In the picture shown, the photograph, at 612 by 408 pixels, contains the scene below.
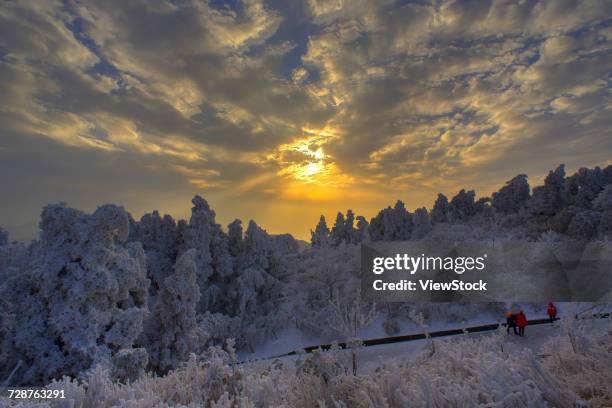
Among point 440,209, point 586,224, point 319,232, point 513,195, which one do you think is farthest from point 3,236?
point 513,195

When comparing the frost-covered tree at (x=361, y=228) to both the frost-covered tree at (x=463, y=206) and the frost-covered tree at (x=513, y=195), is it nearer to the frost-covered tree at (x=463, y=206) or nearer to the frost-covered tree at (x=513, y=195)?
the frost-covered tree at (x=463, y=206)

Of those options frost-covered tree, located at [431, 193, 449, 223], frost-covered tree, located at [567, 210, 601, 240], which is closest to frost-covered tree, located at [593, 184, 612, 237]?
frost-covered tree, located at [567, 210, 601, 240]

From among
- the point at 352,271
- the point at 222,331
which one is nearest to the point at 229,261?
the point at 222,331

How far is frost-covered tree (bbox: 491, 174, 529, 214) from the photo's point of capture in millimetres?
59906

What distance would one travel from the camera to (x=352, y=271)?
3659 cm

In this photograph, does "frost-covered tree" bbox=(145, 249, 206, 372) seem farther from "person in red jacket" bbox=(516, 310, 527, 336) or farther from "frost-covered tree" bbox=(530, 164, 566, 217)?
"frost-covered tree" bbox=(530, 164, 566, 217)

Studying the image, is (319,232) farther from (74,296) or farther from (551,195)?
(74,296)

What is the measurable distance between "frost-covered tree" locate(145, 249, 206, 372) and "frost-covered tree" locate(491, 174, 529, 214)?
56.9m

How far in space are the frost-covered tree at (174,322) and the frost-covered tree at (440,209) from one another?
2248 inches

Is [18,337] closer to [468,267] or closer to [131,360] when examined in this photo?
[131,360]

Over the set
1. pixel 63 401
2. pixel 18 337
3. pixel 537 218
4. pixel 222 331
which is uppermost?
pixel 537 218

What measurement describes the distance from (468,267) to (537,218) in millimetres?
20603

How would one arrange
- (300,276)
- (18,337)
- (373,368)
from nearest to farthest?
(373,368) < (18,337) < (300,276)

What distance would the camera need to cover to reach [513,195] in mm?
60625
